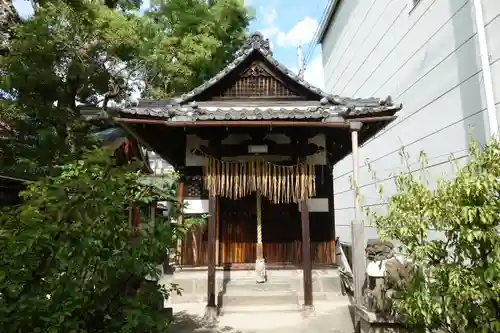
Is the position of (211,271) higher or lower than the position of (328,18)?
lower

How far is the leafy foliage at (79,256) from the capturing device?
248cm

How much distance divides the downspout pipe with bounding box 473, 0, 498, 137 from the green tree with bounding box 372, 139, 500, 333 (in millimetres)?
3105

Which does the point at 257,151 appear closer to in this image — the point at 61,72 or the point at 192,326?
the point at 192,326

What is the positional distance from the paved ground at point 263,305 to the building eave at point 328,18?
13063 mm

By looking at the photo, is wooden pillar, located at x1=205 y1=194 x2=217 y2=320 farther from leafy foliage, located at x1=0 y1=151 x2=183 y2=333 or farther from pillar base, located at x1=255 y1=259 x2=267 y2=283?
leafy foliage, located at x1=0 y1=151 x2=183 y2=333

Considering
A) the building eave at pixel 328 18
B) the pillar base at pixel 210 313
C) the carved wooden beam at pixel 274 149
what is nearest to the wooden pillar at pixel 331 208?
the carved wooden beam at pixel 274 149

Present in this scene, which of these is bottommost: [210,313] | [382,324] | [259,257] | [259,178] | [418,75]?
[210,313]

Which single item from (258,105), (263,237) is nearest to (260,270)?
(263,237)

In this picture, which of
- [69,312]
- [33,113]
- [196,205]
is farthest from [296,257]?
[33,113]

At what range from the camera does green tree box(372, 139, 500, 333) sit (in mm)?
3246

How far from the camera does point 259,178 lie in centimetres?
805

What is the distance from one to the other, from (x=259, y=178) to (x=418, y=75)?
5.32m

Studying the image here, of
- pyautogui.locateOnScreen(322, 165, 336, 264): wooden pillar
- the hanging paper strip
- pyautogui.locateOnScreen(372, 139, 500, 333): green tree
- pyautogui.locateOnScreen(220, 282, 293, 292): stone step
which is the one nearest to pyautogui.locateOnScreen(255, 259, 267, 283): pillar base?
pyautogui.locateOnScreen(220, 282, 293, 292): stone step

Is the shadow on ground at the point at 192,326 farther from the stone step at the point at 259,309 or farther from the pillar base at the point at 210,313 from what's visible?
the stone step at the point at 259,309
